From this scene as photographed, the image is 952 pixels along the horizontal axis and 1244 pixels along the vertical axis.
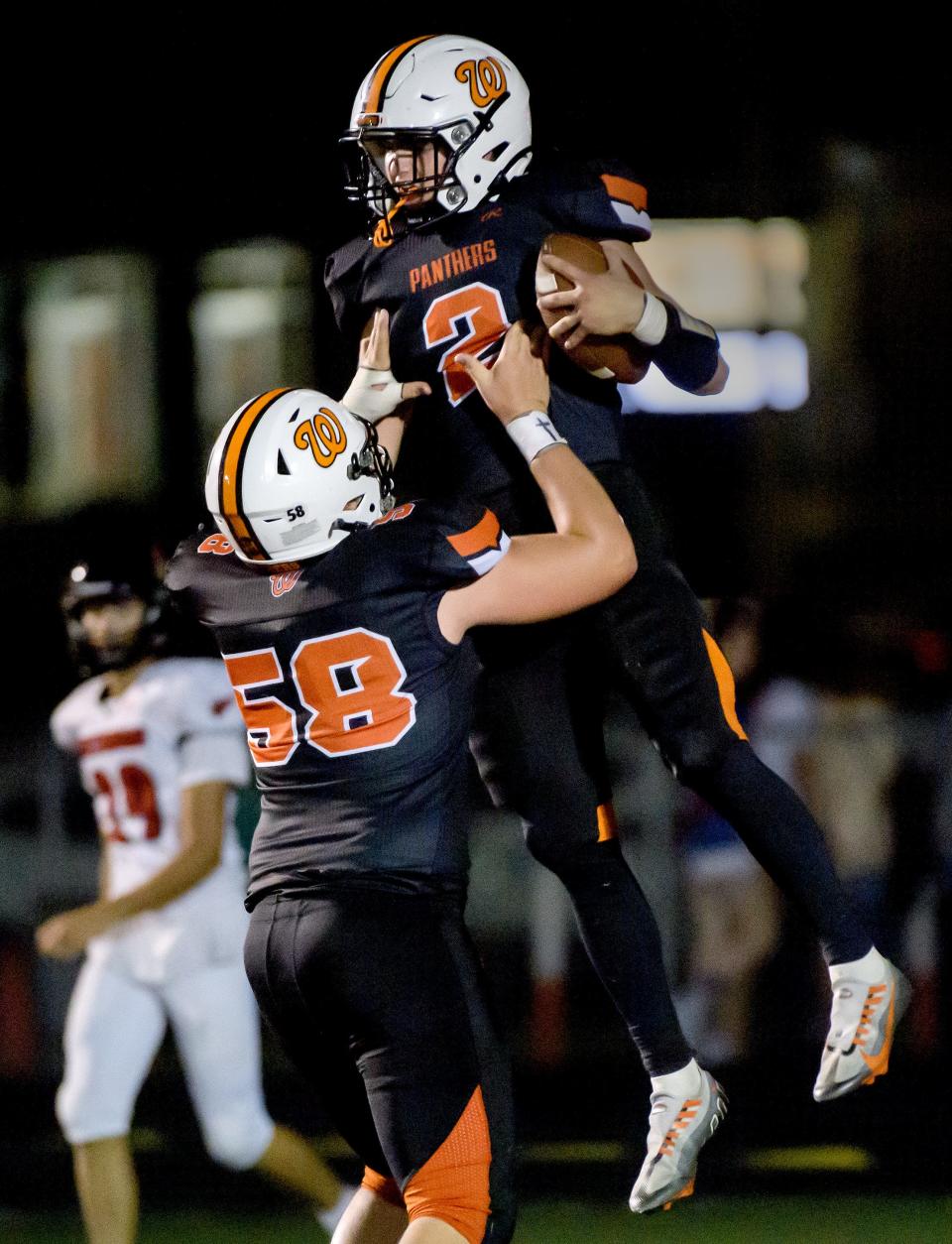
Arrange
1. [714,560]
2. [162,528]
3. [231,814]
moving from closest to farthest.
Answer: [231,814]
[162,528]
[714,560]

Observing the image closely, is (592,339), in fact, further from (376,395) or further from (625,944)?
(625,944)

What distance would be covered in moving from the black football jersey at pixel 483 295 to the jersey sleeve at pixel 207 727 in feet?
4.99

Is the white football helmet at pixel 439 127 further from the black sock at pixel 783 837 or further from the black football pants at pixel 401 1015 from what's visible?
the black football pants at pixel 401 1015

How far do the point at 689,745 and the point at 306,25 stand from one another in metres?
4.50

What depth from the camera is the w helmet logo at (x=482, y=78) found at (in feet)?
9.49

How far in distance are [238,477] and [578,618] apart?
2.03 feet

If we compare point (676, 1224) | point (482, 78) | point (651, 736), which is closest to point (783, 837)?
point (651, 736)

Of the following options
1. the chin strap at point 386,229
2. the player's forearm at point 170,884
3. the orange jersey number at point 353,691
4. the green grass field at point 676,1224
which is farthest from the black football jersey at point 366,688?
the green grass field at point 676,1224

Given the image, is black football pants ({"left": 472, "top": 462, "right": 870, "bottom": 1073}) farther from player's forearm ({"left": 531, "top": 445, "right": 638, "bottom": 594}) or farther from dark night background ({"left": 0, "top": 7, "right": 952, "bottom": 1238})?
dark night background ({"left": 0, "top": 7, "right": 952, "bottom": 1238})

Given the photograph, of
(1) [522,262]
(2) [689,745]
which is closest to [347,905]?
(2) [689,745]

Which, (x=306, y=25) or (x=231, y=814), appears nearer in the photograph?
(x=231, y=814)

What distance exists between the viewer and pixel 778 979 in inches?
212

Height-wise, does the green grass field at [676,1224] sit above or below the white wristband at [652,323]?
below

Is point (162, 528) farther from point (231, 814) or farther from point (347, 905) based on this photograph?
point (347, 905)
